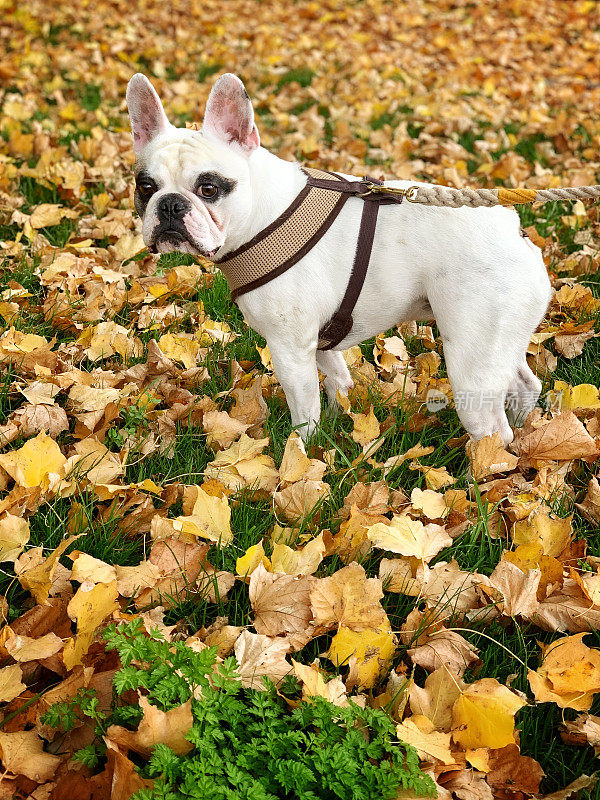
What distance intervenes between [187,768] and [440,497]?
45.9 inches

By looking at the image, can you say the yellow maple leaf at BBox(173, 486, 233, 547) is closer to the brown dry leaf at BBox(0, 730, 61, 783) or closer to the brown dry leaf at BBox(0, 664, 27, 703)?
the brown dry leaf at BBox(0, 664, 27, 703)

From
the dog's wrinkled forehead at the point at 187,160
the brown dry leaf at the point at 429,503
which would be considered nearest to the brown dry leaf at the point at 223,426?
the brown dry leaf at the point at 429,503

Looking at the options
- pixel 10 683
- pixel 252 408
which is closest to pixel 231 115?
pixel 252 408

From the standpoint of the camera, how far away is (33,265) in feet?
11.8

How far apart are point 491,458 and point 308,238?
97 cm

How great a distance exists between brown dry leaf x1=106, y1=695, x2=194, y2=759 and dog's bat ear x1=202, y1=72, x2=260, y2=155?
1.72 m

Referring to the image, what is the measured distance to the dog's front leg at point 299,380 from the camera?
246 cm

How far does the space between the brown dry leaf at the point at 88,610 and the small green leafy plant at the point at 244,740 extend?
14 centimetres

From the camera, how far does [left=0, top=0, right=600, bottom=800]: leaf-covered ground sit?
1640mm

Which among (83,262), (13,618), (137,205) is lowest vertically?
(13,618)

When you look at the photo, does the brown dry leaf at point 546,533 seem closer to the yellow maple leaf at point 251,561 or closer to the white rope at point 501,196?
the yellow maple leaf at point 251,561

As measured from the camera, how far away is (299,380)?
2494 mm

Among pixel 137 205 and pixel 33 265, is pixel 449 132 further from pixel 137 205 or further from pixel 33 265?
pixel 137 205

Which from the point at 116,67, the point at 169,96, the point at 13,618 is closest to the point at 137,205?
the point at 13,618
